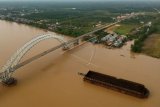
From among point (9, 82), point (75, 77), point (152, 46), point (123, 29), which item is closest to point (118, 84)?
point (75, 77)

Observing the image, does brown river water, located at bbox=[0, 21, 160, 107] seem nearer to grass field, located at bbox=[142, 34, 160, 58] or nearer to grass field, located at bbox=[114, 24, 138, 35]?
grass field, located at bbox=[142, 34, 160, 58]

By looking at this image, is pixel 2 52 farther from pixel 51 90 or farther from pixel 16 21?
pixel 16 21

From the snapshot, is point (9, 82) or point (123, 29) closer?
point (9, 82)

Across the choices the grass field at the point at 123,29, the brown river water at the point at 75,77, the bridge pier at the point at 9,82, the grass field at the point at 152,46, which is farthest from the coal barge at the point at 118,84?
the grass field at the point at 123,29

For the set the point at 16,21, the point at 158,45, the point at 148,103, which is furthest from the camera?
the point at 16,21

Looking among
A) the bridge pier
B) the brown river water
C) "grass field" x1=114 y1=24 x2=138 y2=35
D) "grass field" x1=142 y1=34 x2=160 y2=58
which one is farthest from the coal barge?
"grass field" x1=114 y1=24 x2=138 y2=35

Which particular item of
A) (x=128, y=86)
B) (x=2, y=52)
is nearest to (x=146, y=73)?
(x=128, y=86)

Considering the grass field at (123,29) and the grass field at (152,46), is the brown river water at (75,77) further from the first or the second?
the grass field at (123,29)

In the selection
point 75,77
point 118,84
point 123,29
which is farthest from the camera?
point 123,29

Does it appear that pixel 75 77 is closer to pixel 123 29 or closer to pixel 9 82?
pixel 9 82
